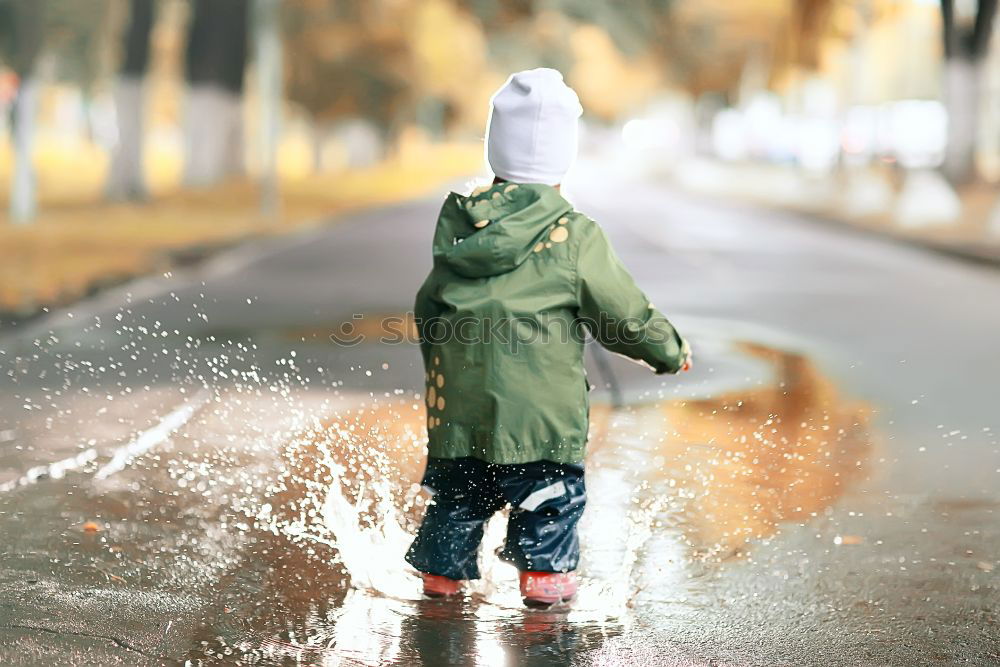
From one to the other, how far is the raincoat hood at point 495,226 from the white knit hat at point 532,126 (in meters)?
0.07

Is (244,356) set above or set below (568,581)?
below

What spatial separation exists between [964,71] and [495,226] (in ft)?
97.2

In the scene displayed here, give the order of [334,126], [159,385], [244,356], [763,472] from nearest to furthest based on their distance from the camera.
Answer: [763,472] < [159,385] < [244,356] < [334,126]

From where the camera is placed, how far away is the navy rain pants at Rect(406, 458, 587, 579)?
15.6 ft

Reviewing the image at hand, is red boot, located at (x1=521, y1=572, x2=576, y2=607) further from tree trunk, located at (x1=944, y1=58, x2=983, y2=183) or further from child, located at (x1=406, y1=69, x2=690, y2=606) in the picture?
tree trunk, located at (x1=944, y1=58, x2=983, y2=183)

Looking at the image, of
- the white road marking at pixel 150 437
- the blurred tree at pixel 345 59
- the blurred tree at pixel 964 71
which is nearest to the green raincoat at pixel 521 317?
the white road marking at pixel 150 437

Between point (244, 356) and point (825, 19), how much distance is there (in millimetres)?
30623

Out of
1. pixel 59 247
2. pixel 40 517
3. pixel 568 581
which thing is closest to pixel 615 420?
pixel 40 517

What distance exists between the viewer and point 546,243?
15.2 ft

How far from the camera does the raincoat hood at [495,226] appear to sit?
4.58 m

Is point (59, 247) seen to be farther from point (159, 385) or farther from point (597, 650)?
point (597, 650)

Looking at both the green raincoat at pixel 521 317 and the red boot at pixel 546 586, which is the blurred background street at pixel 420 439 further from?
the green raincoat at pixel 521 317

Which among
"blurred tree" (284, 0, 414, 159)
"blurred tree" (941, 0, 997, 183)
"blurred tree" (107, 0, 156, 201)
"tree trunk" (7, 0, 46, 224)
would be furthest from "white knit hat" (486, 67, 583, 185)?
"blurred tree" (284, 0, 414, 159)

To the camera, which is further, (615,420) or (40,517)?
(615,420)
